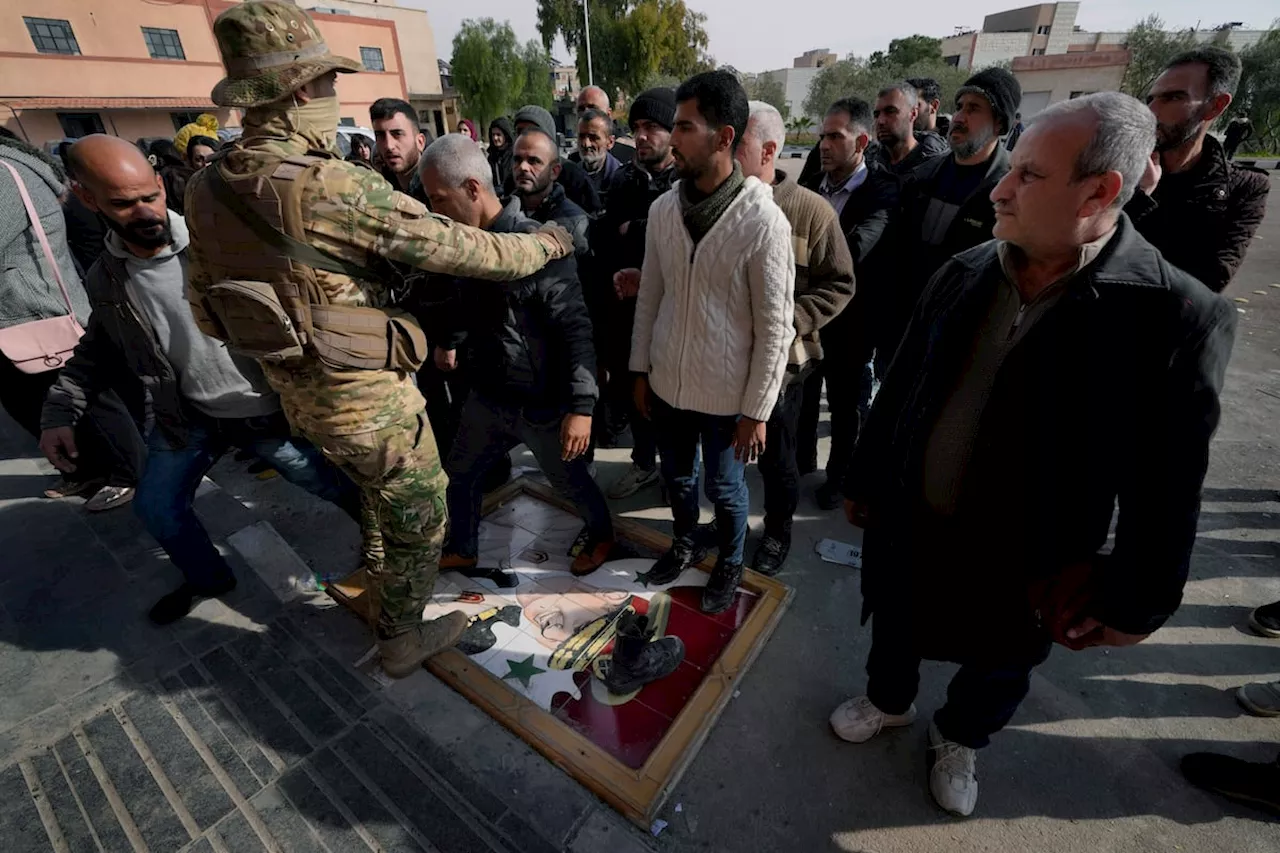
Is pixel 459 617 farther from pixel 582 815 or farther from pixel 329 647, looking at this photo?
pixel 582 815

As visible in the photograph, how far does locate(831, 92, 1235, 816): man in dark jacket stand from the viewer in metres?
1.23

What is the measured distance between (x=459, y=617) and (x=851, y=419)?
2.50 meters

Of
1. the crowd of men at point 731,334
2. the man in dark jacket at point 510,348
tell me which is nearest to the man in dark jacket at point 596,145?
the crowd of men at point 731,334

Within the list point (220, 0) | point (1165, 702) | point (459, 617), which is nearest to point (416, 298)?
point (459, 617)

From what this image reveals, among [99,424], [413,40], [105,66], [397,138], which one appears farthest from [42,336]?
[413,40]

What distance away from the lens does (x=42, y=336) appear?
3.16m

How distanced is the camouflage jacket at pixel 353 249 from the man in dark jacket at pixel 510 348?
31 centimetres

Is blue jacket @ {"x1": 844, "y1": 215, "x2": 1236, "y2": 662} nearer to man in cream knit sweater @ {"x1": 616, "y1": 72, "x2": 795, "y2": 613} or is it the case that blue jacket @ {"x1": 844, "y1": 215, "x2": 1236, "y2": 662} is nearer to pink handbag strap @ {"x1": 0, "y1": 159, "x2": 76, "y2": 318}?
man in cream knit sweater @ {"x1": 616, "y1": 72, "x2": 795, "y2": 613}

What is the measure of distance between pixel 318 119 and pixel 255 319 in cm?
67

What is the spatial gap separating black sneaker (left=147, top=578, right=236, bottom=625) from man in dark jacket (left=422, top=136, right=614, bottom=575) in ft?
4.41

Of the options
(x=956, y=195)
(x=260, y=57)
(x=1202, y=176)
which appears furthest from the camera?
(x=956, y=195)

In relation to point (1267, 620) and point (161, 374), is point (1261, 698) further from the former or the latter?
point (161, 374)

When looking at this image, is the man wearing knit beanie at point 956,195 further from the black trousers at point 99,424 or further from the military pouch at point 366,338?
the black trousers at point 99,424

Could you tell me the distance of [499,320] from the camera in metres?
2.39
